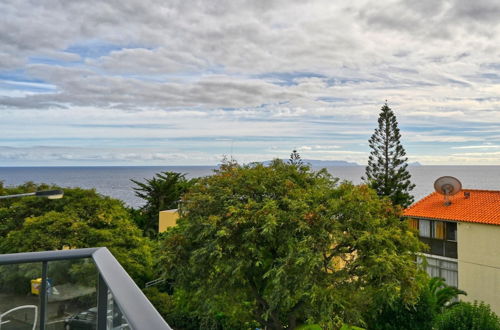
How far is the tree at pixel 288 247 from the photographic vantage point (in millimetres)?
11625

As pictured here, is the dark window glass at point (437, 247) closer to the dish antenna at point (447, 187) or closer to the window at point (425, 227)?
the window at point (425, 227)

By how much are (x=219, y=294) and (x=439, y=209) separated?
53.5 ft

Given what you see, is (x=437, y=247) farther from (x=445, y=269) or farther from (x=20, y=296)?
(x=20, y=296)

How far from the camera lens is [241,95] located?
52.8m

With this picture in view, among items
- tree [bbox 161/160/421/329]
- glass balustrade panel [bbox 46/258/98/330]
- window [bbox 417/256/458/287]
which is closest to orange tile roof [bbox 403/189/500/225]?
window [bbox 417/256/458/287]

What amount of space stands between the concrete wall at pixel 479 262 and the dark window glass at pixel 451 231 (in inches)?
21.0

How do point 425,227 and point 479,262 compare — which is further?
point 425,227

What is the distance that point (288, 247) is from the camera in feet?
39.3

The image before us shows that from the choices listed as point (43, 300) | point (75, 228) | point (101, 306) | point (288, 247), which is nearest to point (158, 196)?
point (75, 228)

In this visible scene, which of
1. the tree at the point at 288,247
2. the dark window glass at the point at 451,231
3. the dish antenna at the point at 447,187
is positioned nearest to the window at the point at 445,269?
the dark window glass at the point at 451,231

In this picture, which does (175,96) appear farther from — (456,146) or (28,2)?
(456,146)

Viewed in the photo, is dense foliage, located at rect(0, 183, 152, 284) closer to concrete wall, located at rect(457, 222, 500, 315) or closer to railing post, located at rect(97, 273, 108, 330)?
Answer: railing post, located at rect(97, 273, 108, 330)

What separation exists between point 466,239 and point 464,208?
2.13m

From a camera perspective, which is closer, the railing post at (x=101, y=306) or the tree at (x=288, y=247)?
the railing post at (x=101, y=306)
